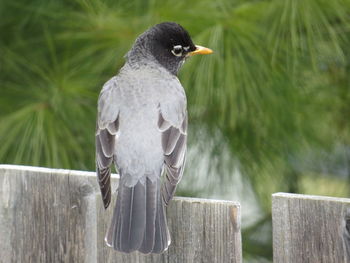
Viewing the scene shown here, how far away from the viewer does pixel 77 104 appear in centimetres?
333

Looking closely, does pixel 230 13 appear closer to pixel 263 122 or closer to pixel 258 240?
pixel 263 122

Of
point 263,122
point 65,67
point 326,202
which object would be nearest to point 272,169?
point 263,122

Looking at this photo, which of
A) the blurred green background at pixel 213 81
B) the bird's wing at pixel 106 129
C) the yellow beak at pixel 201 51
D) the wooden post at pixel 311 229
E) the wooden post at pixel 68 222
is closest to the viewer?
the wooden post at pixel 311 229

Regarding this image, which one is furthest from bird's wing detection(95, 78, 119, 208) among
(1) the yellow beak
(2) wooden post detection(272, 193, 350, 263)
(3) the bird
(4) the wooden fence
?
(2) wooden post detection(272, 193, 350, 263)

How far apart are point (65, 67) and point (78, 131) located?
313mm

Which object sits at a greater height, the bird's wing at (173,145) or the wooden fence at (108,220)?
the bird's wing at (173,145)

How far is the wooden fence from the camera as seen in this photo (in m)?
1.70

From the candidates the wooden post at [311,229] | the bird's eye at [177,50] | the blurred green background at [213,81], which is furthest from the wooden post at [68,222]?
the bird's eye at [177,50]

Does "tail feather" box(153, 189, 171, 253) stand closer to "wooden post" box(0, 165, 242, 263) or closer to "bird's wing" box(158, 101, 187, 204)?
"wooden post" box(0, 165, 242, 263)

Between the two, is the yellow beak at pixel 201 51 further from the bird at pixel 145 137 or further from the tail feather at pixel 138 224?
the tail feather at pixel 138 224

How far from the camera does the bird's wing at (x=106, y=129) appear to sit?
2350mm

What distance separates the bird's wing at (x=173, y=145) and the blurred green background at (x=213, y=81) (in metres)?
0.54

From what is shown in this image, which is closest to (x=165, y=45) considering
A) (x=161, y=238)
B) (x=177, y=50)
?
(x=177, y=50)

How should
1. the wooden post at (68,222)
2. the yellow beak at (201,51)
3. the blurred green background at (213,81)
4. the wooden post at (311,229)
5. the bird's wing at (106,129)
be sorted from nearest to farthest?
the wooden post at (311,229) < the wooden post at (68,222) < the bird's wing at (106,129) < the yellow beak at (201,51) < the blurred green background at (213,81)
